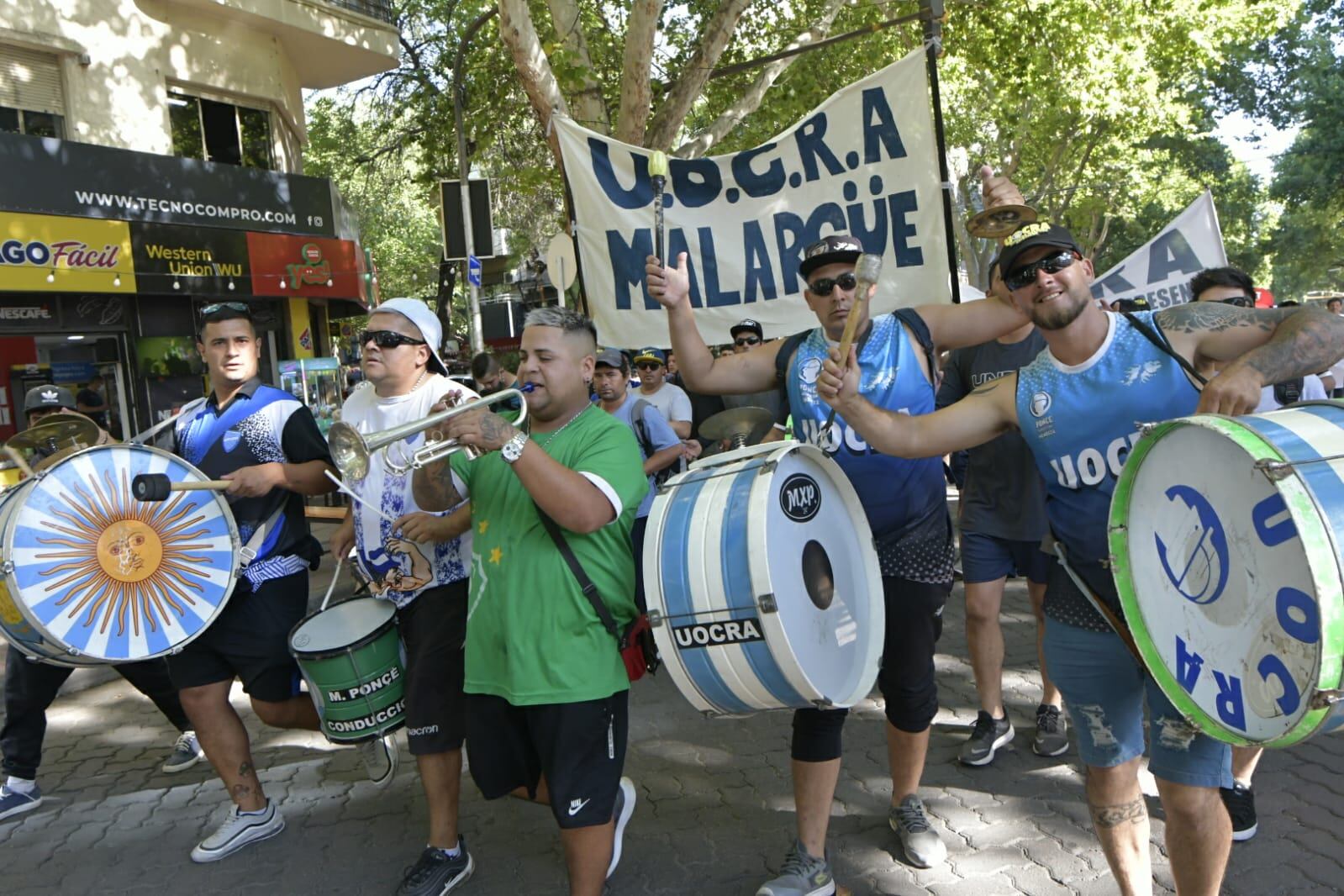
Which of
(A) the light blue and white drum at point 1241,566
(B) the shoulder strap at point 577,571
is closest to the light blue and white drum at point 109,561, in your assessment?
(B) the shoulder strap at point 577,571

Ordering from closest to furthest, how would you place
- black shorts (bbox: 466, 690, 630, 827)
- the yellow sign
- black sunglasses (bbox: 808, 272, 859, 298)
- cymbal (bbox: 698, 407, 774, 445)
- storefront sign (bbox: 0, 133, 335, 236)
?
1. black shorts (bbox: 466, 690, 630, 827)
2. black sunglasses (bbox: 808, 272, 859, 298)
3. cymbal (bbox: 698, 407, 774, 445)
4. the yellow sign
5. storefront sign (bbox: 0, 133, 335, 236)

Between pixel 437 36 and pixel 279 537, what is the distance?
17.4 m

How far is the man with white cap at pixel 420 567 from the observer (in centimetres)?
341

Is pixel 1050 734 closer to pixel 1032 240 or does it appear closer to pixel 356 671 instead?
pixel 1032 240

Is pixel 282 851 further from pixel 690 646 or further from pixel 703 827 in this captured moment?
pixel 690 646

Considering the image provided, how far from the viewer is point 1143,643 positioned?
236cm

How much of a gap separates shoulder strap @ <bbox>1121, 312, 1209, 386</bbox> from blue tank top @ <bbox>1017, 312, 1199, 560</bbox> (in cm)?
1

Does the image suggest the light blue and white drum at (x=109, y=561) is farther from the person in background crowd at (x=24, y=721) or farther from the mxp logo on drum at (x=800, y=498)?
the mxp logo on drum at (x=800, y=498)

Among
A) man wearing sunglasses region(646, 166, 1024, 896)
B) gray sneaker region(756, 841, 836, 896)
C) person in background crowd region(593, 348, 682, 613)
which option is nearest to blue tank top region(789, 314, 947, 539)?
man wearing sunglasses region(646, 166, 1024, 896)

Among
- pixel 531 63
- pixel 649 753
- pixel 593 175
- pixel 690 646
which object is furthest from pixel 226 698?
pixel 531 63

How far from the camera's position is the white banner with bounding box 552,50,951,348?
4.64m

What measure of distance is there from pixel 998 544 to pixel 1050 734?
82cm

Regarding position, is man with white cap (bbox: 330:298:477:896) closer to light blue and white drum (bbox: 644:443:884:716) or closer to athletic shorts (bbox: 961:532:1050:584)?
light blue and white drum (bbox: 644:443:884:716)

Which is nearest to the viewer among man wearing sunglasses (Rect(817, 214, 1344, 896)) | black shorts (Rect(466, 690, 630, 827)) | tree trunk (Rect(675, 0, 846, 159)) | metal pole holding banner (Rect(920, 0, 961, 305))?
man wearing sunglasses (Rect(817, 214, 1344, 896))
